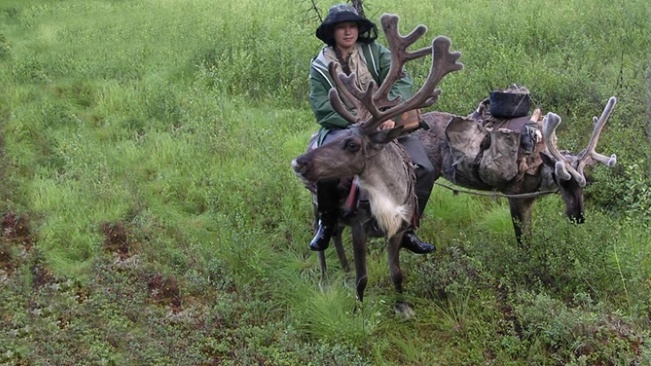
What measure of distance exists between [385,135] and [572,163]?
1565 mm

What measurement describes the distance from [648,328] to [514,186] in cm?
162

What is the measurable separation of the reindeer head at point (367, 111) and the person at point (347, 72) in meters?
0.40

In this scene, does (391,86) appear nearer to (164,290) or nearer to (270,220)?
(270,220)

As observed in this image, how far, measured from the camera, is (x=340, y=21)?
5660mm

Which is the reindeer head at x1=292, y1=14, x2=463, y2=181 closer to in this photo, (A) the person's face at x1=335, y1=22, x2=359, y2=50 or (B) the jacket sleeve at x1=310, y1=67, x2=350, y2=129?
(B) the jacket sleeve at x1=310, y1=67, x2=350, y2=129

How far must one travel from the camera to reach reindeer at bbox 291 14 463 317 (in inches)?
199

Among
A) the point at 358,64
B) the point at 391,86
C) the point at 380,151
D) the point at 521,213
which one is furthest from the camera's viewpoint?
the point at 521,213

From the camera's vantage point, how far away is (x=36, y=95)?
36.1 ft

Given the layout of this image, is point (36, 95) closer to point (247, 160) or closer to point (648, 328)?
point (247, 160)

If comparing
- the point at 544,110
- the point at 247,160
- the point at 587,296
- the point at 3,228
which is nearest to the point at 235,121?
the point at 247,160

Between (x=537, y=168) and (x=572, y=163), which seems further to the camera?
(x=537, y=168)

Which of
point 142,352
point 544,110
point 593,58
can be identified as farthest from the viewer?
point 593,58

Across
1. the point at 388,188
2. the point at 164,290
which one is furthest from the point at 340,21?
the point at 164,290

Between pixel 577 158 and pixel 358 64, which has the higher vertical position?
pixel 358 64
